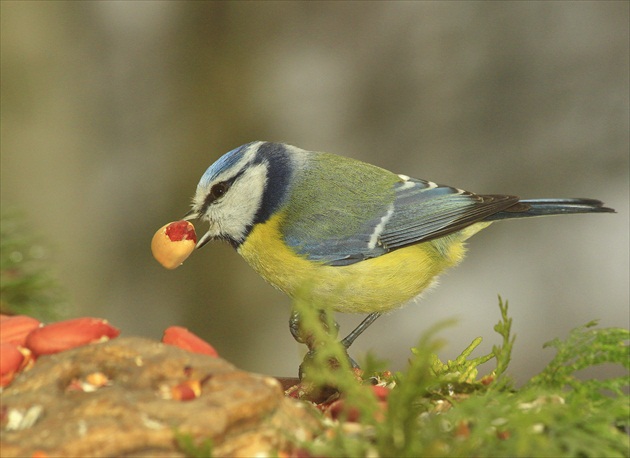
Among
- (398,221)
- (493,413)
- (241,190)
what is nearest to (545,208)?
(398,221)

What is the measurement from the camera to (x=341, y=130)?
8.39 ft

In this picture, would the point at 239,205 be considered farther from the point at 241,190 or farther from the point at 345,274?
the point at 345,274

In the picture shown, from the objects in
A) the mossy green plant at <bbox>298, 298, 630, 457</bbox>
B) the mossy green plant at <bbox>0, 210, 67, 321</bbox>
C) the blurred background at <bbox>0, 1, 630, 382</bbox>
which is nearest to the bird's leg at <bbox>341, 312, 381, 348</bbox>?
the mossy green plant at <bbox>0, 210, 67, 321</bbox>

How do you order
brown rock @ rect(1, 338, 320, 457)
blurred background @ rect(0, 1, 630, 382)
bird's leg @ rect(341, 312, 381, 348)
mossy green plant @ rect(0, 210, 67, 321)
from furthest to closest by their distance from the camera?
1. blurred background @ rect(0, 1, 630, 382)
2. bird's leg @ rect(341, 312, 381, 348)
3. mossy green plant @ rect(0, 210, 67, 321)
4. brown rock @ rect(1, 338, 320, 457)

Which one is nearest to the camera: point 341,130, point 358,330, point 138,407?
point 138,407

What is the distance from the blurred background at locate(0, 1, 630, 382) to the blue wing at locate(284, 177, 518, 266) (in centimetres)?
107

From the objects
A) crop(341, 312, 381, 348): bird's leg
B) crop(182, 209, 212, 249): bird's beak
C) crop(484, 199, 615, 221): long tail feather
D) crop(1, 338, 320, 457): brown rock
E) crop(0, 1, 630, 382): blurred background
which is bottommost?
crop(1, 338, 320, 457): brown rock

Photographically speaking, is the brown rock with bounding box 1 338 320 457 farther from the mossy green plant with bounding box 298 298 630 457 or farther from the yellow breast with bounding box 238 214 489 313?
the yellow breast with bounding box 238 214 489 313

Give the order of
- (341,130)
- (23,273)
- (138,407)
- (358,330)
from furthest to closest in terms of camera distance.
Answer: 1. (341,130)
2. (358,330)
3. (23,273)
4. (138,407)

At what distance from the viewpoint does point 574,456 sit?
634 millimetres

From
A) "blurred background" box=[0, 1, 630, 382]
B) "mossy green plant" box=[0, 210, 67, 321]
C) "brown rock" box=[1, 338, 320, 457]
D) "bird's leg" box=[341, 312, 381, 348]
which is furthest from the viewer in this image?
"blurred background" box=[0, 1, 630, 382]

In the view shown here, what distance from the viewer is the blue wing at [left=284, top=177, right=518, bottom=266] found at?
1345 millimetres

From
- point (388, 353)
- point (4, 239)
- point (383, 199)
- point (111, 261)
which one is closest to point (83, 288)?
point (111, 261)

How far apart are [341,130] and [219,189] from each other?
126 cm
